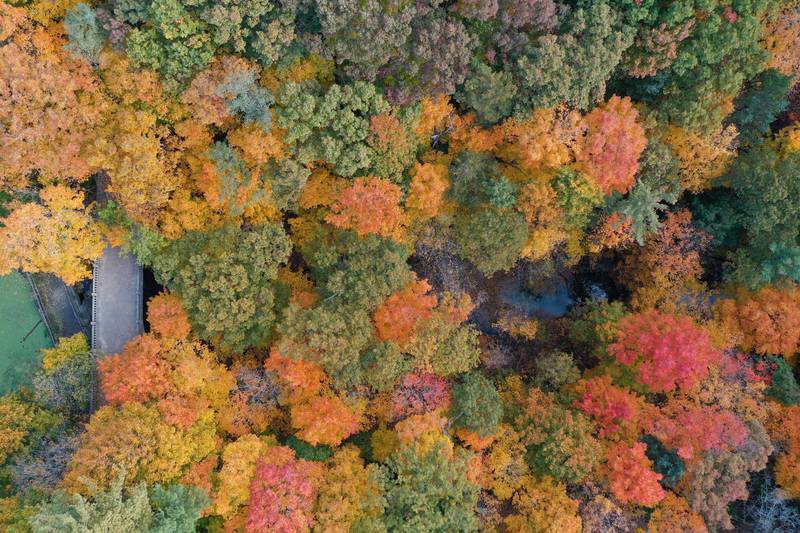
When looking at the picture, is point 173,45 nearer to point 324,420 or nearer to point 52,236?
point 52,236

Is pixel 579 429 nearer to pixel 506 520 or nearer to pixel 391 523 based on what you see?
pixel 506 520

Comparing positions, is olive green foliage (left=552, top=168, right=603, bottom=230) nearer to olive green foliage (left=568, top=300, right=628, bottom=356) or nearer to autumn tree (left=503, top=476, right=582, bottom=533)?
olive green foliage (left=568, top=300, right=628, bottom=356)

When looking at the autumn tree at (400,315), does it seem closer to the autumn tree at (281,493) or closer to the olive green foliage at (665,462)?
the autumn tree at (281,493)

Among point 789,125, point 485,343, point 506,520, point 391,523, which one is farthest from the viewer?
point 485,343

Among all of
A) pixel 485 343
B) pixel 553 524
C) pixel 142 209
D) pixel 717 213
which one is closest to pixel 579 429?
pixel 553 524

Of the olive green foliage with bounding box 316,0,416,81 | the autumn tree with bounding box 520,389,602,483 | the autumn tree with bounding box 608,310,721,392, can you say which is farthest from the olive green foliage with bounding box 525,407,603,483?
the olive green foliage with bounding box 316,0,416,81

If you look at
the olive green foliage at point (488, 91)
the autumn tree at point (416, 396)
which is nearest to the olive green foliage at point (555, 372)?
the autumn tree at point (416, 396)
